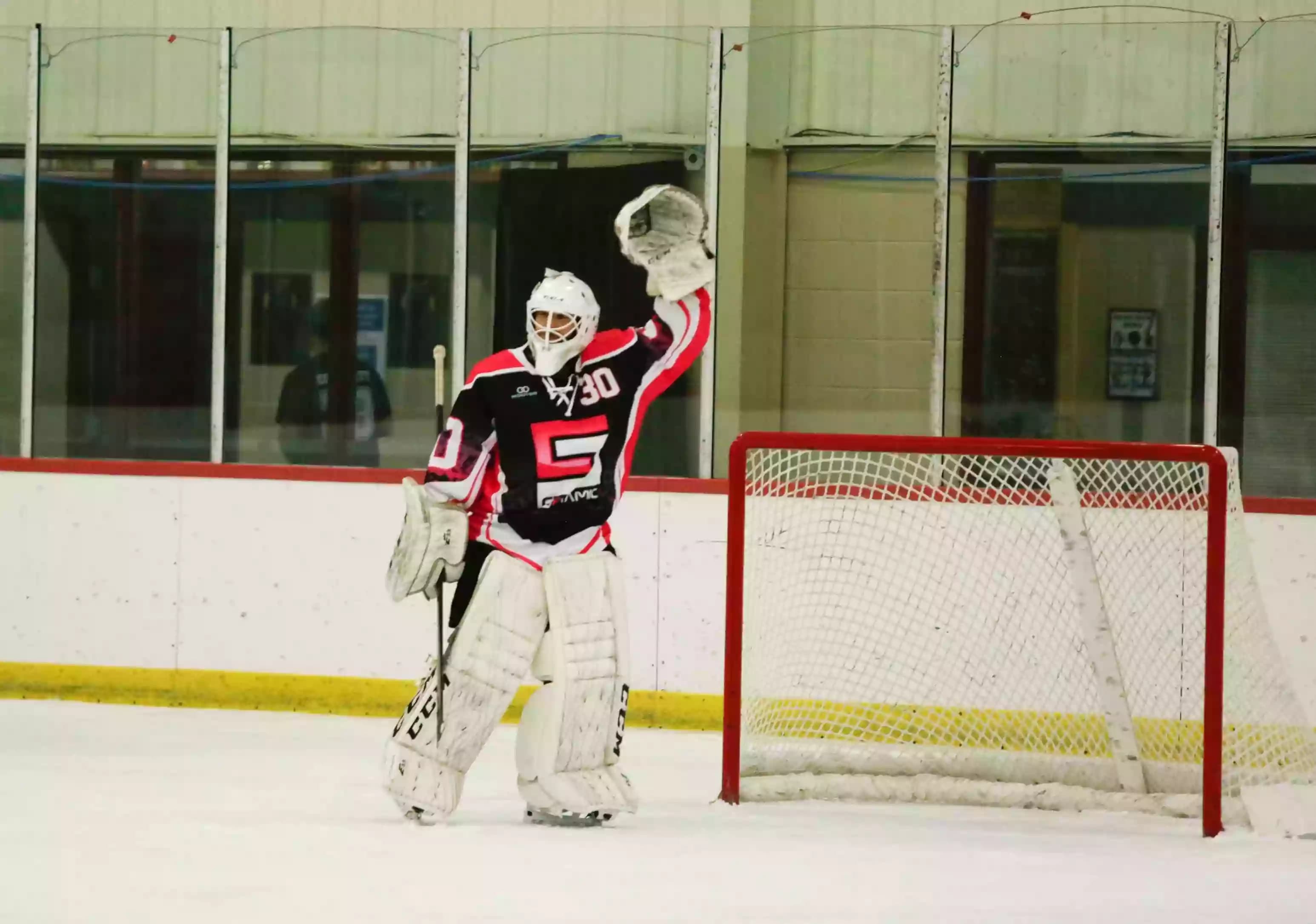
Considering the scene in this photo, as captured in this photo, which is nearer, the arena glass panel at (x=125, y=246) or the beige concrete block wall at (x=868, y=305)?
the beige concrete block wall at (x=868, y=305)

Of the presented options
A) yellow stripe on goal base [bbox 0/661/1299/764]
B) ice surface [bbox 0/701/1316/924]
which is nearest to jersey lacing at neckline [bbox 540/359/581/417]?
ice surface [bbox 0/701/1316/924]

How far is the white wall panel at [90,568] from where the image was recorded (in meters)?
5.48

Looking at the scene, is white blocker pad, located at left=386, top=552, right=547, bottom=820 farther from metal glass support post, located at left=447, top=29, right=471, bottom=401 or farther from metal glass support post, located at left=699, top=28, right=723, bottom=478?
metal glass support post, located at left=447, top=29, right=471, bottom=401

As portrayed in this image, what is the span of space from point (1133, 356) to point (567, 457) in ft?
7.29

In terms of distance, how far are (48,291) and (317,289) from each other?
34.6 inches

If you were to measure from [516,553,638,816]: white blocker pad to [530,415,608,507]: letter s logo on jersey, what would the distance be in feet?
0.44

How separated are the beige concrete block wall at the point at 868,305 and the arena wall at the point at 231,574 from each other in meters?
0.53

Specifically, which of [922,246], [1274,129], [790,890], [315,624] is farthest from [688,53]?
[790,890]

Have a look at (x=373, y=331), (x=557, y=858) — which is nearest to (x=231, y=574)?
(x=373, y=331)

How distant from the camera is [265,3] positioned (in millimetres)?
7176

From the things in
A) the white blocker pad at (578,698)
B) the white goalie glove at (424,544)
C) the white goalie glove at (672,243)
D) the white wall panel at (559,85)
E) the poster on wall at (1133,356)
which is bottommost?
the white blocker pad at (578,698)

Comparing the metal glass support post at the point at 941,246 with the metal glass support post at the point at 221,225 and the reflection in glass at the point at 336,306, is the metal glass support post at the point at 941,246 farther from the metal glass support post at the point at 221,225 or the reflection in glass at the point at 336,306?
the metal glass support post at the point at 221,225

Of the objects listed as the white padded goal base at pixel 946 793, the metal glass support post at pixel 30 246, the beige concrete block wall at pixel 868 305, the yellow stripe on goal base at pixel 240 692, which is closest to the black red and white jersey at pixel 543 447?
the white padded goal base at pixel 946 793

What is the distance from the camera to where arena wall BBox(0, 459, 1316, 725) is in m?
5.27
